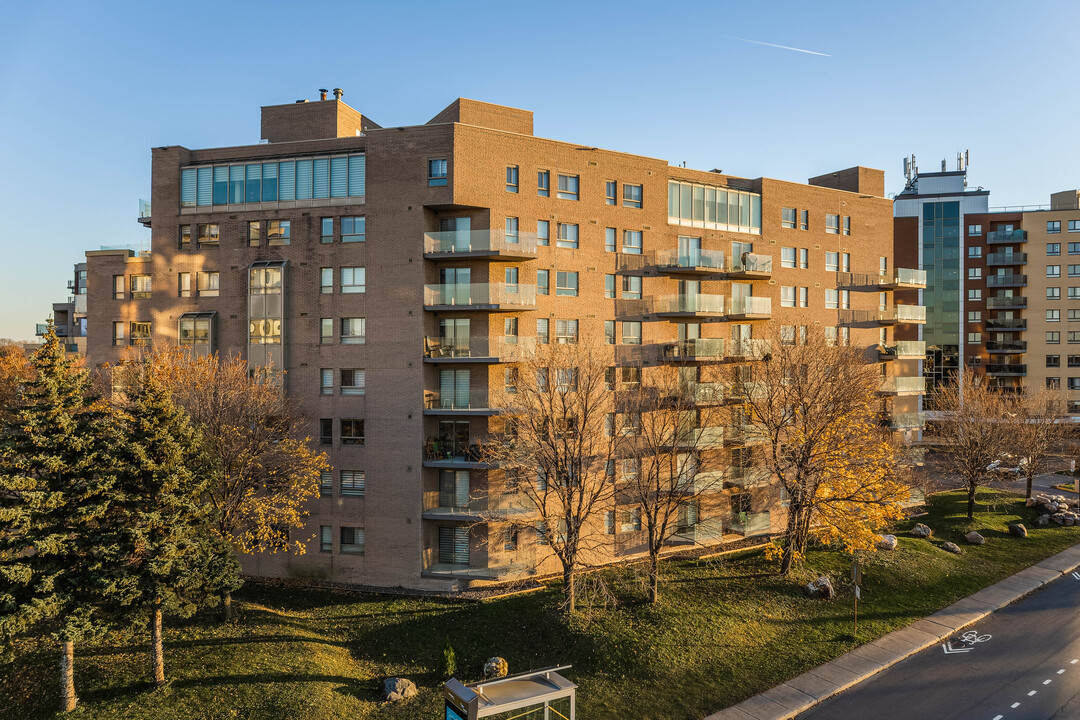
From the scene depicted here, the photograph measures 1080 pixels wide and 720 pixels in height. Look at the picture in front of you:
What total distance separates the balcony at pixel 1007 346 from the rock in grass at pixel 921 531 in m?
48.4

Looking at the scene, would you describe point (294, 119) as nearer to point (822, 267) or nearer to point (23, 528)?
point (23, 528)

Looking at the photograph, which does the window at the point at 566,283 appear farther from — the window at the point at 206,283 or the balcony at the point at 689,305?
the window at the point at 206,283

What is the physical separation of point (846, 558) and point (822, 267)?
1798 cm

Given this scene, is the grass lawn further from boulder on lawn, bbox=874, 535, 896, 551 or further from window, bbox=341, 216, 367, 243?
window, bbox=341, 216, 367, 243

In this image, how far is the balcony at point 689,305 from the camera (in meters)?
32.6

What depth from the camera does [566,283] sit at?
31484mm

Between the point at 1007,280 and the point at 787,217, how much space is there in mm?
50048

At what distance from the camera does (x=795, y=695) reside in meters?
19.7

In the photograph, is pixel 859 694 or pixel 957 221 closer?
pixel 859 694

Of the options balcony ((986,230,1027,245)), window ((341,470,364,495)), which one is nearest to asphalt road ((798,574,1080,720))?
window ((341,470,364,495))

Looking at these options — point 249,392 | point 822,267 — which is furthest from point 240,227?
point 822,267

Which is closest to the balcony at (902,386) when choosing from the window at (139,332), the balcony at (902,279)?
the balcony at (902,279)

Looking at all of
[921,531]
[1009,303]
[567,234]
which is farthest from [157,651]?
[1009,303]

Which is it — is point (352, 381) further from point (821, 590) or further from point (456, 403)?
point (821, 590)
